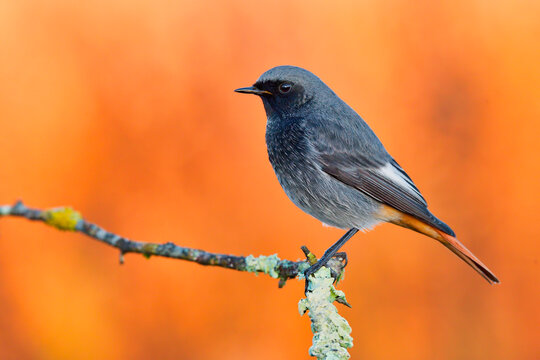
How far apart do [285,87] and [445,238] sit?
155cm

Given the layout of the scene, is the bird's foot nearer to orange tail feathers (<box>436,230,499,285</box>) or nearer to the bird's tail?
the bird's tail

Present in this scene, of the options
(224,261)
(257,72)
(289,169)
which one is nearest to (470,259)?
(289,169)

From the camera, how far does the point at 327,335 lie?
252 centimetres

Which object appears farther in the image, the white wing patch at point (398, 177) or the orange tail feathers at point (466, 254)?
the white wing patch at point (398, 177)

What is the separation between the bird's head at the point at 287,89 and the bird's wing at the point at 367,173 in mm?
327

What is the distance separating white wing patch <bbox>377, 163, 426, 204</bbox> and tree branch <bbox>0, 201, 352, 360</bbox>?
0.72 metres

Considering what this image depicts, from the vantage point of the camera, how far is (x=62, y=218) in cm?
179

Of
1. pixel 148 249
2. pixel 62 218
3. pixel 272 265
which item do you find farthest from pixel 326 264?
pixel 62 218

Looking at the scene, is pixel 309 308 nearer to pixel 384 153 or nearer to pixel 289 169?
pixel 289 169

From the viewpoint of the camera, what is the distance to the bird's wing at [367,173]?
3.61 meters

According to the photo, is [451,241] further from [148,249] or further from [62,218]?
[62,218]

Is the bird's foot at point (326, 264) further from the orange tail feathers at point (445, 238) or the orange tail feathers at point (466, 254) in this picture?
the orange tail feathers at point (466, 254)

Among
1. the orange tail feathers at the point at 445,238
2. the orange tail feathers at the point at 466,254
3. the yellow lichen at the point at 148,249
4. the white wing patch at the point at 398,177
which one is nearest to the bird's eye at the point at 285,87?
the white wing patch at the point at 398,177

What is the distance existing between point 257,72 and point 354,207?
2732 millimetres
